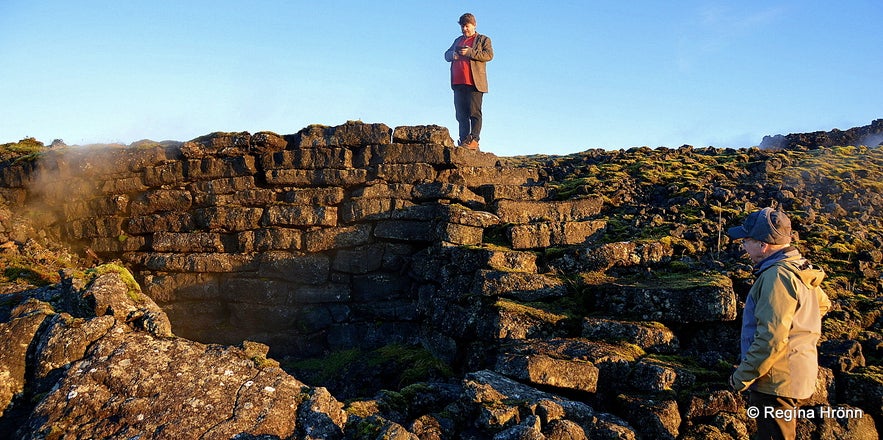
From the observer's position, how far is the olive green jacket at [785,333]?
18.8ft

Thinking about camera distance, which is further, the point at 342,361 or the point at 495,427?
the point at 342,361

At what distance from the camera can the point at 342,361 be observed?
1061 centimetres

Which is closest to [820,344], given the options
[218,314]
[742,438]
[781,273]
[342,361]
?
[742,438]

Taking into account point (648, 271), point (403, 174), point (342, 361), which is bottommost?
point (342, 361)

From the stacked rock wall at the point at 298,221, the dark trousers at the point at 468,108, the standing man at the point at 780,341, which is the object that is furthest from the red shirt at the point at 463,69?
the standing man at the point at 780,341

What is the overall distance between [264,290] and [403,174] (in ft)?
11.3

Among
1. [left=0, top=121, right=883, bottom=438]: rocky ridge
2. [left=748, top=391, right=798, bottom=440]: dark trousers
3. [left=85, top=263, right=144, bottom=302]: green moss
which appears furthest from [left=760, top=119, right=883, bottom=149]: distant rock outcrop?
[left=85, top=263, right=144, bottom=302]: green moss

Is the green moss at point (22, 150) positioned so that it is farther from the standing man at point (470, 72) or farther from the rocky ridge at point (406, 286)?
the standing man at point (470, 72)

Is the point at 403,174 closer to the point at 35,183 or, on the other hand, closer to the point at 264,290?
the point at 264,290

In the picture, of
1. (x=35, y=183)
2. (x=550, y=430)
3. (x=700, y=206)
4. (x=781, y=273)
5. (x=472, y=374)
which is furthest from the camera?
(x=35, y=183)

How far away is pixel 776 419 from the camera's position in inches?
231

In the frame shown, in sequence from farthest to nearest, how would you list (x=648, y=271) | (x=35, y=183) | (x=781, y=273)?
(x=35, y=183), (x=648, y=271), (x=781, y=273)

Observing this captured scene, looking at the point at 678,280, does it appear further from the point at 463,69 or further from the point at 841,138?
the point at 841,138

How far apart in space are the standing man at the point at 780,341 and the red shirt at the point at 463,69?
9.55m
